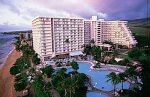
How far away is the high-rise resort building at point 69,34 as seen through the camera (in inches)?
1442

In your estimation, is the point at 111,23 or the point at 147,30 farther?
the point at 111,23

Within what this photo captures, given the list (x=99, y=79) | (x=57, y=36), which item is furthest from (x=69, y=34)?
(x=99, y=79)

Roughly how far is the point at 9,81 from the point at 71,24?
2013 cm

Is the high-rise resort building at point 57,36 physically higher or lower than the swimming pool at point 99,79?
higher

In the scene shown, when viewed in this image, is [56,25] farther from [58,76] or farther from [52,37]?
[58,76]

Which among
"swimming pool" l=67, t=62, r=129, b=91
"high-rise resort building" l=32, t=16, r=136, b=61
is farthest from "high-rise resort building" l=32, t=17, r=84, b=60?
"swimming pool" l=67, t=62, r=129, b=91

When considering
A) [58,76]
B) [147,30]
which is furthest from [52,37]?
[147,30]

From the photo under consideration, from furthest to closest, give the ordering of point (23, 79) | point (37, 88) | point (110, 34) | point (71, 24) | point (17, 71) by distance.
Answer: point (110, 34) → point (71, 24) → point (17, 71) → point (23, 79) → point (37, 88)

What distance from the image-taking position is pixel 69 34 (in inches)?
1593

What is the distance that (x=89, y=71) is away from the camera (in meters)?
26.8

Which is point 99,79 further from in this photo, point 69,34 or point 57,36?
point 69,34

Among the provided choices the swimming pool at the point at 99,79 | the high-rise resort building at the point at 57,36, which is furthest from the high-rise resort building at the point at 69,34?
the swimming pool at the point at 99,79

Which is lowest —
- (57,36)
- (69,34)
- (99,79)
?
(99,79)

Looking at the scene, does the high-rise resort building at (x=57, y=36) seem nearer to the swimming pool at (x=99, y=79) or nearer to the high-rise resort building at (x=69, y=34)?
the high-rise resort building at (x=69, y=34)
